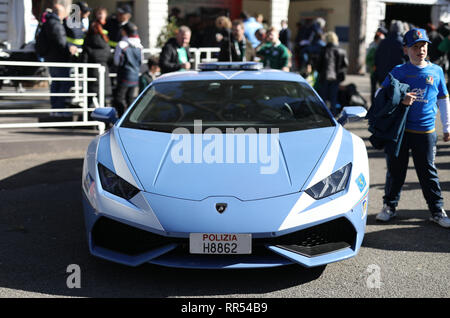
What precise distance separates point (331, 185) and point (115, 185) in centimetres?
146

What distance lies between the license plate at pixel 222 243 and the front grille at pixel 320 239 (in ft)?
0.30

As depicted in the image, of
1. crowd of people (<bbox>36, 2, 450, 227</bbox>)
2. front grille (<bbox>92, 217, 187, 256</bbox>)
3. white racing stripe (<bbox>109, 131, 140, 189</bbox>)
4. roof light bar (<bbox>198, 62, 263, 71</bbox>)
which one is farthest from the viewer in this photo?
roof light bar (<bbox>198, 62, 263, 71</bbox>)

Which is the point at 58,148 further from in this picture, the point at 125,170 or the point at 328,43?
the point at 328,43

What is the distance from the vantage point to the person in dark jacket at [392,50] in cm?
1056

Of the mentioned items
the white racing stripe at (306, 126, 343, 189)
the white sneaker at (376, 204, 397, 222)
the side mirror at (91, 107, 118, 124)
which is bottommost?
the white sneaker at (376, 204, 397, 222)

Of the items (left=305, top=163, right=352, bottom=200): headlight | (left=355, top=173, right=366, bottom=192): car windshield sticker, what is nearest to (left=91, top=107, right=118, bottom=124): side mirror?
(left=305, top=163, right=352, bottom=200): headlight

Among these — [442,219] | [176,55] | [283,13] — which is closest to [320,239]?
[442,219]

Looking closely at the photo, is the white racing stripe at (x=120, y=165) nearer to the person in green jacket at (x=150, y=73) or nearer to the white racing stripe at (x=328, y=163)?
the white racing stripe at (x=328, y=163)

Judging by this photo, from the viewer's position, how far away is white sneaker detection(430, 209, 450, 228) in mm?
5469

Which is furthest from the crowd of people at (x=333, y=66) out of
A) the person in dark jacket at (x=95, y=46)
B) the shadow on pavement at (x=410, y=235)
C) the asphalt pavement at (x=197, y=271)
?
the asphalt pavement at (x=197, y=271)

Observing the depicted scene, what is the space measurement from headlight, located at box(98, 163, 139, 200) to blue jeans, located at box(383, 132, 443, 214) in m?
2.58

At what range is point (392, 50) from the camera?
10.6 m

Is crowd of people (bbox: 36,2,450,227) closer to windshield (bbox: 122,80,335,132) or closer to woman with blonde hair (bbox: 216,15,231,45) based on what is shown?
woman with blonde hair (bbox: 216,15,231,45)

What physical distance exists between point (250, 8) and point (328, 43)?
1851 cm
